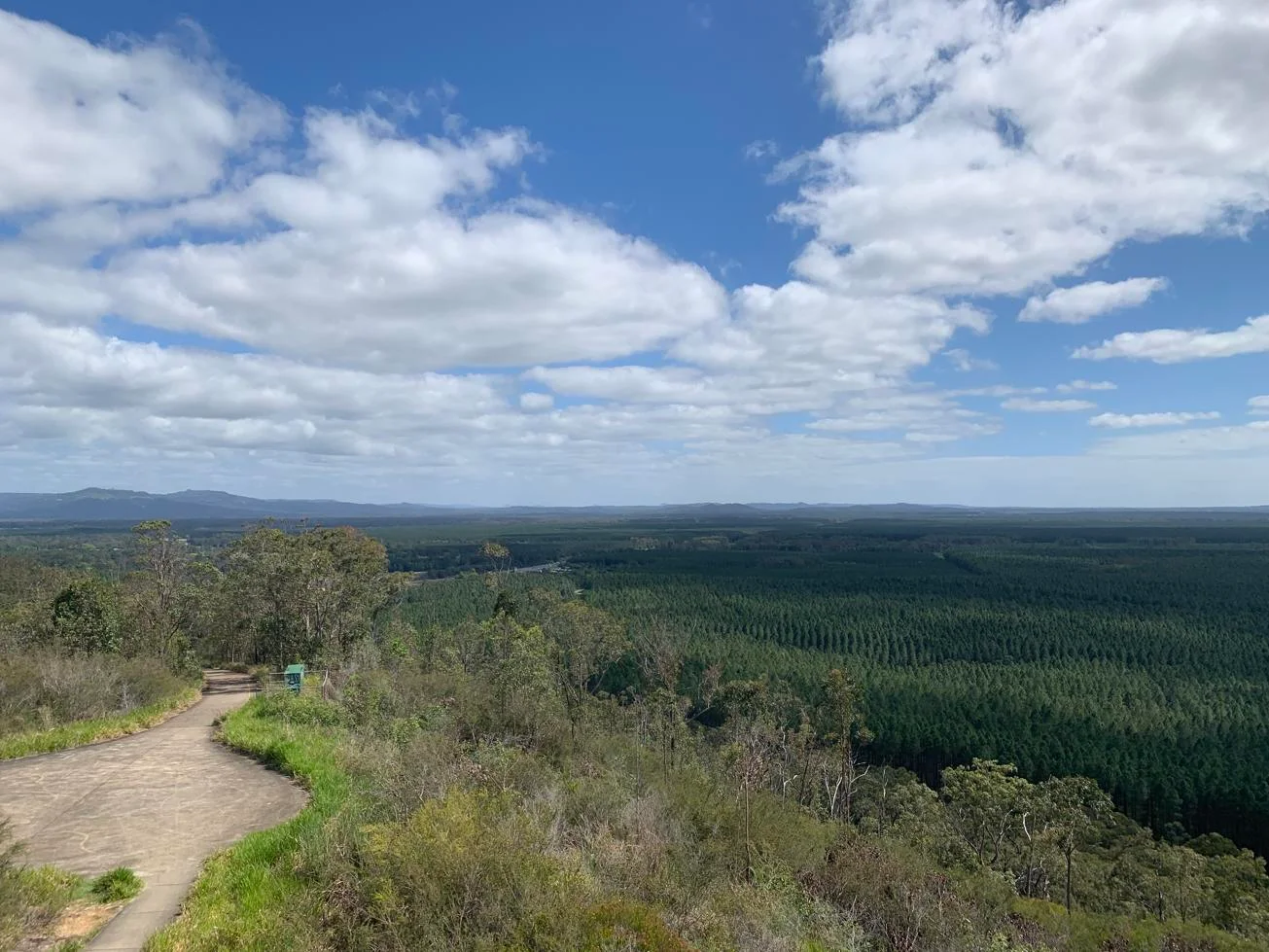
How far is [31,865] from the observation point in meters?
8.48

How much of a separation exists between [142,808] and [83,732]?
6.02 metres

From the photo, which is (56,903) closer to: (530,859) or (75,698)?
(530,859)

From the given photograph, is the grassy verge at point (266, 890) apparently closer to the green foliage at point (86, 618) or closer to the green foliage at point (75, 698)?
the green foliage at point (75, 698)

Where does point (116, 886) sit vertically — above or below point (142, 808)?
above

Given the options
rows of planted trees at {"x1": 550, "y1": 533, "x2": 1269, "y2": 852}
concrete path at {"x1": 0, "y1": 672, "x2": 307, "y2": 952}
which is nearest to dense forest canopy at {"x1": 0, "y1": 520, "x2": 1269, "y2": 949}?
rows of planted trees at {"x1": 550, "y1": 533, "x2": 1269, "y2": 852}

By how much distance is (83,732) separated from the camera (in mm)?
14938

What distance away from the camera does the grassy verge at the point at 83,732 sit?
13953 mm

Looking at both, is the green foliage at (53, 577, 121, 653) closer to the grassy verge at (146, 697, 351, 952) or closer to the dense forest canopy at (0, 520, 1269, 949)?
the dense forest canopy at (0, 520, 1269, 949)

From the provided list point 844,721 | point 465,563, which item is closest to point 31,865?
point 844,721

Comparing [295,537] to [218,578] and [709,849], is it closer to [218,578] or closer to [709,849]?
[218,578]

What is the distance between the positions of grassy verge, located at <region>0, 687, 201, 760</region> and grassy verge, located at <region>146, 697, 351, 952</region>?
5214 millimetres

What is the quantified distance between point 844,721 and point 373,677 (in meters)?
35.4

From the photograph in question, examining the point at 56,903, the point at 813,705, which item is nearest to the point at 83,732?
the point at 56,903

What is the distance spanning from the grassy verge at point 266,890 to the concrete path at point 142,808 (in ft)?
1.13
